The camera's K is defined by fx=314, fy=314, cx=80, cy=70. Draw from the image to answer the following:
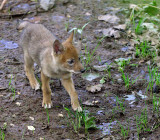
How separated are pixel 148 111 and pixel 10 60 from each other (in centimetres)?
278

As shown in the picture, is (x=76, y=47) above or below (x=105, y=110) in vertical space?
above

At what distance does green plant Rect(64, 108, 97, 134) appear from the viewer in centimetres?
394

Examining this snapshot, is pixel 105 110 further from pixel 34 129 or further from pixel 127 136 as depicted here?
pixel 34 129

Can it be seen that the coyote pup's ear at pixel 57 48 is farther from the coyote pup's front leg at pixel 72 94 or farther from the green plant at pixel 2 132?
the green plant at pixel 2 132

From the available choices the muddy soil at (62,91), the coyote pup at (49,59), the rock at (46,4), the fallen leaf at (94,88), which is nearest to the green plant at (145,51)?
the muddy soil at (62,91)

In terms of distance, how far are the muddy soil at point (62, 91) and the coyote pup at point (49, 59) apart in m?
0.18

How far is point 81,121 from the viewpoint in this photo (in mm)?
4094

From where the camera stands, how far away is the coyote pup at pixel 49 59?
4430 mm

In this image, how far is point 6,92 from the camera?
488 centimetres

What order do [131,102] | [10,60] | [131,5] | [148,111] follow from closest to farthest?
[148,111] → [131,102] → [10,60] → [131,5]

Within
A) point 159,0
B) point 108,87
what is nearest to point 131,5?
point 159,0

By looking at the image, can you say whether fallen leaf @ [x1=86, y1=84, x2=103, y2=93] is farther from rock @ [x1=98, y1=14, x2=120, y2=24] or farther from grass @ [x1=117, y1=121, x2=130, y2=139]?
rock @ [x1=98, y1=14, x2=120, y2=24]

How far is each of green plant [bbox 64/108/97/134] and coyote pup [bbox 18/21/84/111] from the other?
0.76ft

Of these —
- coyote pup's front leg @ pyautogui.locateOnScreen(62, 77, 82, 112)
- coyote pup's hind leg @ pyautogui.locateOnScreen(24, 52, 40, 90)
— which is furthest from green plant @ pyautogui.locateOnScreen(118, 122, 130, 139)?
coyote pup's hind leg @ pyautogui.locateOnScreen(24, 52, 40, 90)
